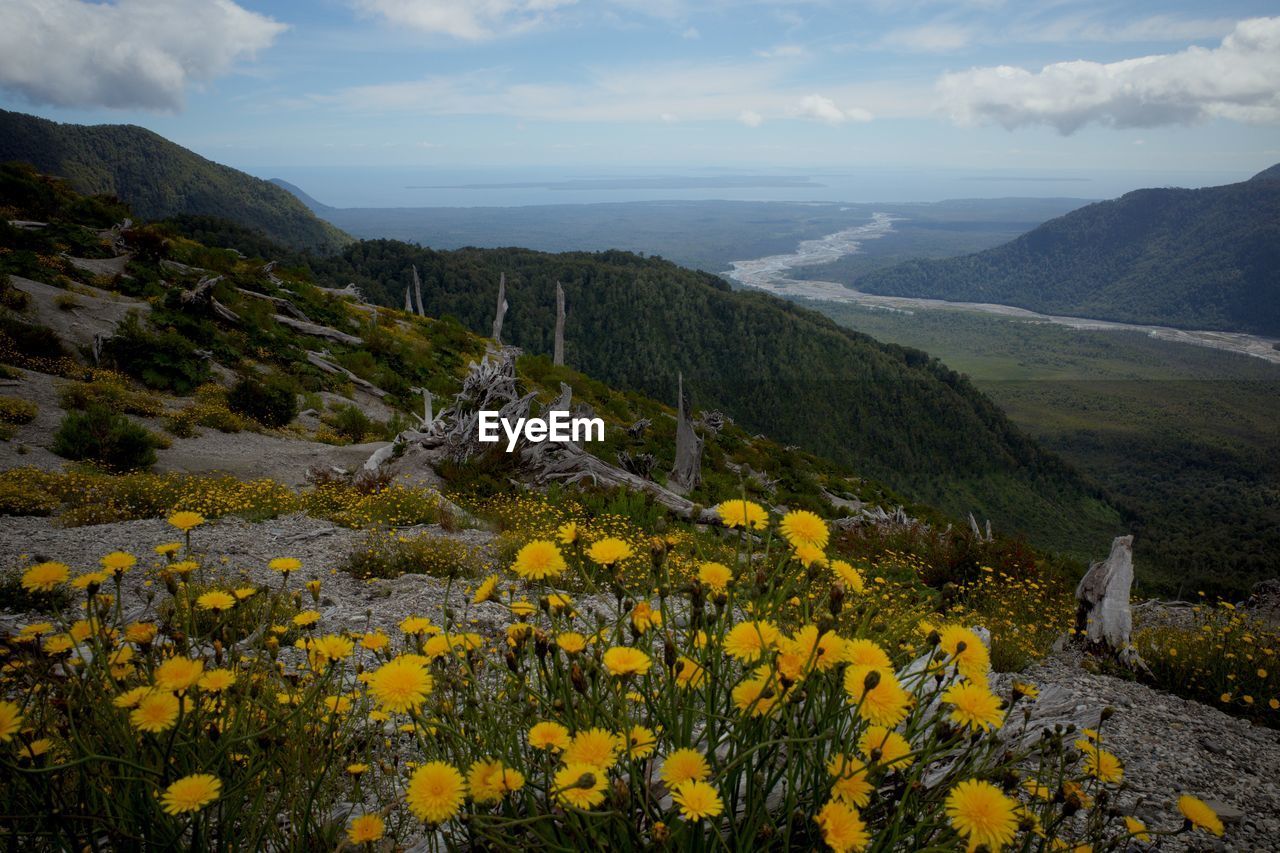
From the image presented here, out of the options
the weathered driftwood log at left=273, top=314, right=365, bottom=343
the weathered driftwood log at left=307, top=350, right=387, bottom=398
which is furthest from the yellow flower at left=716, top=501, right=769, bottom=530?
the weathered driftwood log at left=273, top=314, right=365, bottom=343

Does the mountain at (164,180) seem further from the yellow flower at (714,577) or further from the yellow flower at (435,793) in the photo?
the yellow flower at (435,793)

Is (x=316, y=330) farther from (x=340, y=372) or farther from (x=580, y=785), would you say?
(x=580, y=785)

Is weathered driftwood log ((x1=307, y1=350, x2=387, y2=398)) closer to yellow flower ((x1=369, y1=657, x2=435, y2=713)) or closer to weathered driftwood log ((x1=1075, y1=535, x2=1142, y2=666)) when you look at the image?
weathered driftwood log ((x1=1075, y1=535, x2=1142, y2=666))

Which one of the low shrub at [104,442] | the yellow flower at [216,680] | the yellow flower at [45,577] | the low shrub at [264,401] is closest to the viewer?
the yellow flower at [216,680]

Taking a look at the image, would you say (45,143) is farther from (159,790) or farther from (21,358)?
(159,790)

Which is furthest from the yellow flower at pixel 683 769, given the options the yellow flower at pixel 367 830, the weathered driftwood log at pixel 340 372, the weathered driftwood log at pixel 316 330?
the weathered driftwood log at pixel 316 330

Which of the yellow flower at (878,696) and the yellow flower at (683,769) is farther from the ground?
the yellow flower at (878,696)

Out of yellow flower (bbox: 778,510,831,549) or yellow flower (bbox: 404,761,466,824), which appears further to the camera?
yellow flower (bbox: 778,510,831,549)
